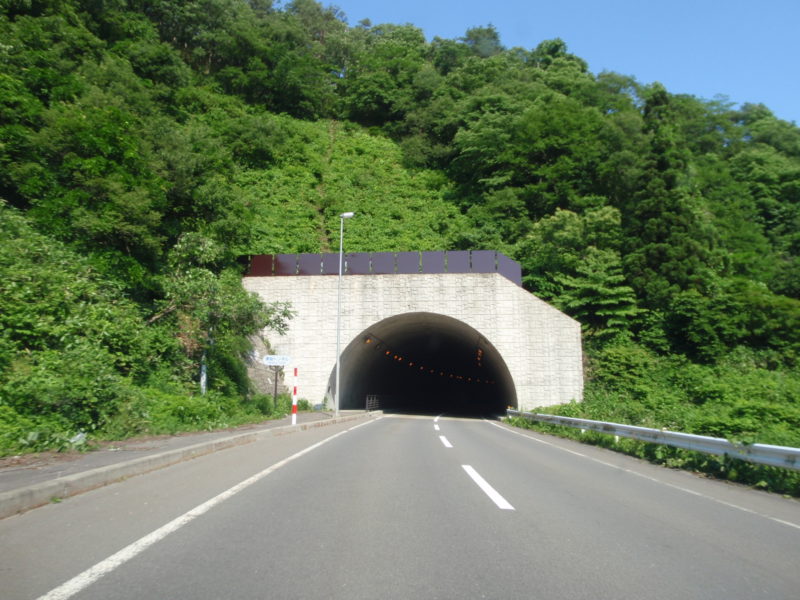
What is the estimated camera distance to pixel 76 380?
33.0 ft

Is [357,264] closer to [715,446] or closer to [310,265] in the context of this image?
[310,265]

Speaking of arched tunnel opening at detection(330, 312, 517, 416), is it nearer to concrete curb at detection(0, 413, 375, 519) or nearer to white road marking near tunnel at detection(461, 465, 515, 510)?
concrete curb at detection(0, 413, 375, 519)

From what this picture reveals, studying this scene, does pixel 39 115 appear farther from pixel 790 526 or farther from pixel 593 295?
pixel 593 295

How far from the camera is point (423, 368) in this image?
47.9 meters

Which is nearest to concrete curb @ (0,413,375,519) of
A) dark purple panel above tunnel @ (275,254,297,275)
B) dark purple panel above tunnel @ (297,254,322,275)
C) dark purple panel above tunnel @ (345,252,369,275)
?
dark purple panel above tunnel @ (345,252,369,275)

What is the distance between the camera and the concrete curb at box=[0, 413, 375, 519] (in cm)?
484

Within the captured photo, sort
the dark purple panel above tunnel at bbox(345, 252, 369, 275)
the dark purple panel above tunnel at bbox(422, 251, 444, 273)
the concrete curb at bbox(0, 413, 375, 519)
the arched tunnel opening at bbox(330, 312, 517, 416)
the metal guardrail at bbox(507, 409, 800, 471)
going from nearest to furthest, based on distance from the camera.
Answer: the concrete curb at bbox(0, 413, 375, 519)
the metal guardrail at bbox(507, 409, 800, 471)
the dark purple panel above tunnel at bbox(422, 251, 444, 273)
the dark purple panel above tunnel at bbox(345, 252, 369, 275)
the arched tunnel opening at bbox(330, 312, 517, 416)

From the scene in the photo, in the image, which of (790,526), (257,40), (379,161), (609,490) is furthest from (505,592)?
(257,40)

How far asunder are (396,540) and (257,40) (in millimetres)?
62181

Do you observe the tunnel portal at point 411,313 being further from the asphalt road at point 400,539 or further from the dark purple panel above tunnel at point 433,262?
the asphalt road at point 400,539

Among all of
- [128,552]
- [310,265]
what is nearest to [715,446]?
[128,552]

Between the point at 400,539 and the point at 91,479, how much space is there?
4.08 m

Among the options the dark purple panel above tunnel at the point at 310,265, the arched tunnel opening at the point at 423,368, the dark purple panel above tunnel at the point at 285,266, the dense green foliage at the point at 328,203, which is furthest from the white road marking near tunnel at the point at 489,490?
the dark purple panel above tunnel at the point at 285,266

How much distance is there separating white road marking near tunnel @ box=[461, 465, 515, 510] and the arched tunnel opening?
1913 centimetres
